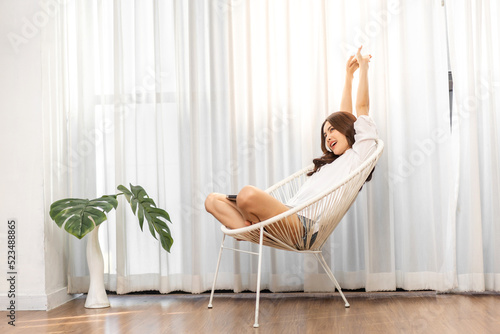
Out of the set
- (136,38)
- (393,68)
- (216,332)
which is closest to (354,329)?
(216,332)

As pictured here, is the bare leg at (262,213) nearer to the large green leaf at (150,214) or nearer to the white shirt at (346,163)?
the white shirt at (346,163)

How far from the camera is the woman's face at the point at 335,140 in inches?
110

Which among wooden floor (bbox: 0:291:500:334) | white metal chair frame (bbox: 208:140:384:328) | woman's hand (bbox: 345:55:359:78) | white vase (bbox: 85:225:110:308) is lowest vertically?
wooden floor (bbox: 0:291:500:334)

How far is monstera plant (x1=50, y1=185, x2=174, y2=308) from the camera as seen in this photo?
8.85 feet

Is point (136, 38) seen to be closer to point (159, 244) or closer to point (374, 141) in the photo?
point (159, 244)

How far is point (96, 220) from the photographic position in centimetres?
274

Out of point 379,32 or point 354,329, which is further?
point 379,32

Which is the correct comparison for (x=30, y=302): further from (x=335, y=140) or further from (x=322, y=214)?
(x=335, y=140)

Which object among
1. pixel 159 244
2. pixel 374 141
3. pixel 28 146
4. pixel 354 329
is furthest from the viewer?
pixel 159 244

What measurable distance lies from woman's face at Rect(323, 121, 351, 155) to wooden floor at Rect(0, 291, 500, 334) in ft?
2.61

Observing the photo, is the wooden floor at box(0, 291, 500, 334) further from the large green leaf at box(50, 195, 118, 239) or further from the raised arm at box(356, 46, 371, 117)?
the raised arm at box(356, 46, 371, 117)

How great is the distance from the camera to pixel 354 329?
217 cm

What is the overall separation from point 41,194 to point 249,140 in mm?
1185

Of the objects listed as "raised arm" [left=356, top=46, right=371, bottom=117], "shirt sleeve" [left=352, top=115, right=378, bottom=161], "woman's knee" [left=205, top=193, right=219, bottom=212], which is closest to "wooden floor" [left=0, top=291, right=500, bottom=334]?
"woman's knee" [left=205, top=193, right=219, bottom=212]
